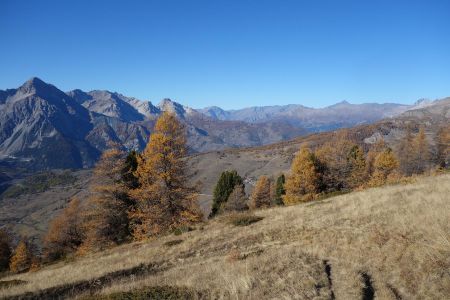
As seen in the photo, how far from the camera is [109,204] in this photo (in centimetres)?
3994

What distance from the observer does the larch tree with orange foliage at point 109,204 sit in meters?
39.9

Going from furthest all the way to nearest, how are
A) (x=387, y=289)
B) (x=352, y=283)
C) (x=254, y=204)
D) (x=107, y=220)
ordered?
(x=254, y=204), (x=107, y=220), (x=352, y=283), (x=387, y=289)

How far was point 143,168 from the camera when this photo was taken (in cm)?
3262

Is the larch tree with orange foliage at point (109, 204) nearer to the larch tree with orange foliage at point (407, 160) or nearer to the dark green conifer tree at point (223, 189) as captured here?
the dark green conifer tree at point (223, 189)

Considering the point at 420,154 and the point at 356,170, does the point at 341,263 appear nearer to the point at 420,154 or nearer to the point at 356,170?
the point at 356,170

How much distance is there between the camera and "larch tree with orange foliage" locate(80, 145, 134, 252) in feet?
131

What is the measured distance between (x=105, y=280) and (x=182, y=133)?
66.5ft

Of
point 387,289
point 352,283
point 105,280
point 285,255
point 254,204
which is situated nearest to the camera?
point 387,289

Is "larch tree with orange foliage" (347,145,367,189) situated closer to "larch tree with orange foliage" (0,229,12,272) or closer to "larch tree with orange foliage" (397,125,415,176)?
"larch tree with orange foliage" (397,125,415,176)

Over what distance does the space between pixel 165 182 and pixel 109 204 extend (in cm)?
1114

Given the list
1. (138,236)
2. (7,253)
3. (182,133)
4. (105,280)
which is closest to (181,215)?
(138,236)

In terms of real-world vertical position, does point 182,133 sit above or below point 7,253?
above

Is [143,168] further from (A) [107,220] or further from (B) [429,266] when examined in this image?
(B) [429,266]

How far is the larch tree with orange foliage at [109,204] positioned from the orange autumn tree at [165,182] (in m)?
7.58
